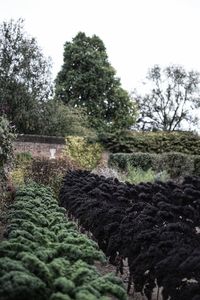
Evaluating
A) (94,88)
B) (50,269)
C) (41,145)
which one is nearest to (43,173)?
Result: (41,145)

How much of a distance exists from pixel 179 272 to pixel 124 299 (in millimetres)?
938

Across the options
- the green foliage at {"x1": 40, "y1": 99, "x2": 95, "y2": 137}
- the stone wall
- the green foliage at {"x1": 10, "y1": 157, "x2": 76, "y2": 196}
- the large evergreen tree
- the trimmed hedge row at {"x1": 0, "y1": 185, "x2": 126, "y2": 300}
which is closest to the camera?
the trimmed hedge row at {"x1": 0, "y1": 185, "x2": 126, "y2": 300}

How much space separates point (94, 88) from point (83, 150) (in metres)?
15.2

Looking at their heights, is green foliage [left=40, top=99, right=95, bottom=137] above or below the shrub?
above

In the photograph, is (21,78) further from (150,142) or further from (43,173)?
(43,173)

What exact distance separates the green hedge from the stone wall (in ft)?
6.25

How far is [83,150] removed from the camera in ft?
77.7

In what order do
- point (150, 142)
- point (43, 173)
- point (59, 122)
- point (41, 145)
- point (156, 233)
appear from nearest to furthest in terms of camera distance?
point (156, 233) < point (43, 173) < point (41, 145) < point (150, 142) < point (59, 122)

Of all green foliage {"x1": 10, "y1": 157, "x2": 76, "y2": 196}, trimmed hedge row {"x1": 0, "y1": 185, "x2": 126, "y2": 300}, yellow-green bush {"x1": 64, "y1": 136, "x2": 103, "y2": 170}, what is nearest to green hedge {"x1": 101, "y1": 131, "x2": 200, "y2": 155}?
yellow-green bush {"x1": 64, "y1": 136, "x2": 103, "y2": 170}

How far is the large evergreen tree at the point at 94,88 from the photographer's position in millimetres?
38250

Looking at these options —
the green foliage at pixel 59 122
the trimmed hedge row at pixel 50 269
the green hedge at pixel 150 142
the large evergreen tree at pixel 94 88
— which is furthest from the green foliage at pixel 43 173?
the large evergreen tree at pixel 94 88

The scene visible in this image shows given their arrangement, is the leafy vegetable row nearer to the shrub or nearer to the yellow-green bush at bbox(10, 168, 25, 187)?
the shrub

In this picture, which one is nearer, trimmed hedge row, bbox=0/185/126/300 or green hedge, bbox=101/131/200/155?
trimmed hedge row, bbox=0/185/126/300

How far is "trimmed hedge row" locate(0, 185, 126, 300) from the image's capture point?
3.31 meters
